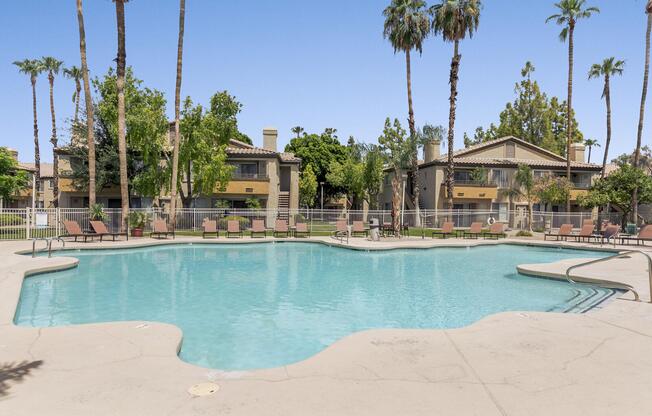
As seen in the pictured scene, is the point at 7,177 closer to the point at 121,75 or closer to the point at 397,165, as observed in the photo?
the point at 121,75

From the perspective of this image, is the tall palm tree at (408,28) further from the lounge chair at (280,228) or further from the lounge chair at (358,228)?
the lounge chair at (280,228)

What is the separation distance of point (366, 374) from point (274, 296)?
253 inches

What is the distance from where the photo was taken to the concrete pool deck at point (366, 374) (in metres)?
3.78

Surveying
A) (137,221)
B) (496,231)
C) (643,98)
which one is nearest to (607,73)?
(643,98)

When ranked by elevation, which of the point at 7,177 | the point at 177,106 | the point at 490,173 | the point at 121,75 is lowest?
the point at 7,177

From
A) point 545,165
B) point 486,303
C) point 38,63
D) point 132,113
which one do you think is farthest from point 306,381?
point 38,63

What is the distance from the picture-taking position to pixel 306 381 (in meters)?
4.33

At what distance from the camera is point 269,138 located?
116 ft

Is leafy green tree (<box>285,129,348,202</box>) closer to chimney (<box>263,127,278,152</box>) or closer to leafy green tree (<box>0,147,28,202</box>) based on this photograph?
chimney (<box>263,127,278,152</box>)

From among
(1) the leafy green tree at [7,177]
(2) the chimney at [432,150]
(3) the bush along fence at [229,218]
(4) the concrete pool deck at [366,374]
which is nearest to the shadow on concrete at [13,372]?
(4) the concrete pool deck at [366,374]

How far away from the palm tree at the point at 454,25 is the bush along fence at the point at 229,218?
12.1 feet

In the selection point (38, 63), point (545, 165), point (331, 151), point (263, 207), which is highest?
point (38, 63)

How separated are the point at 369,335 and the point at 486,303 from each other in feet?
17.7

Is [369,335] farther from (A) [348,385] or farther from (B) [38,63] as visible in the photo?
(B) [38,63]
